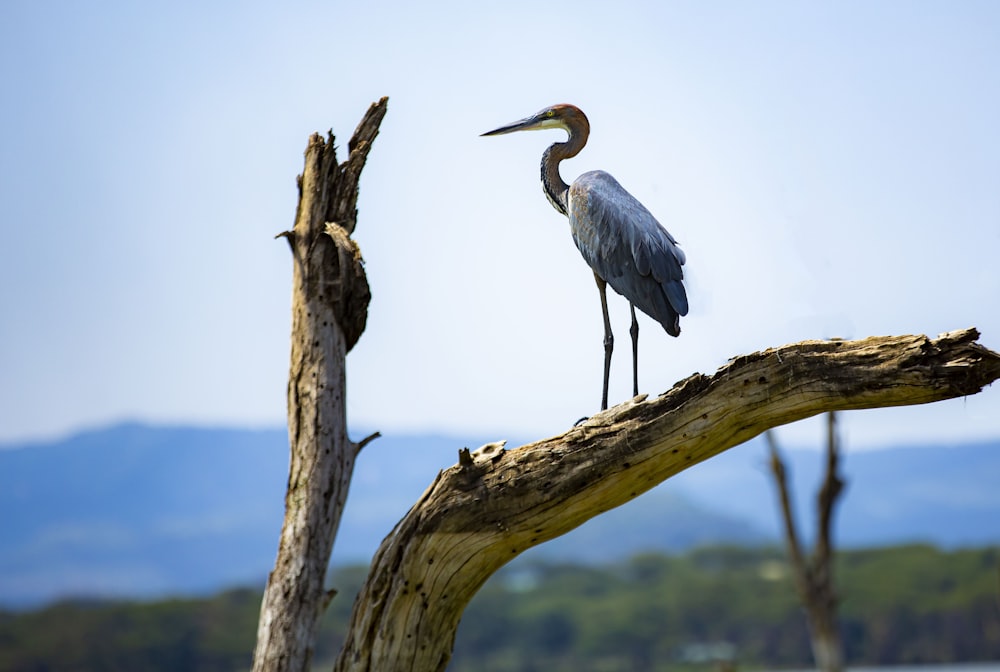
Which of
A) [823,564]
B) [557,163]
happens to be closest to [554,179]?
[557,163]

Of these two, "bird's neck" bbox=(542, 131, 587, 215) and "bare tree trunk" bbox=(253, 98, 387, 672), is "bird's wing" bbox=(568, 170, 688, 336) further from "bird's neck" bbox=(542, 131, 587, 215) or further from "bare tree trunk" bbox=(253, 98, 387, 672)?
"bare tree trunk" bbox=(253, 98, 387, 672)

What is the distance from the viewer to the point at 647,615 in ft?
256

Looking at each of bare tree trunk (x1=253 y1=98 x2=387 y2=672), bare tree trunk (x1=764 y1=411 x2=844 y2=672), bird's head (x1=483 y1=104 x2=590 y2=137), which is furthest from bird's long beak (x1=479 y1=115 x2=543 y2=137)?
bare tree trunk (x1=764 y1=411 x2=844 y2=672)

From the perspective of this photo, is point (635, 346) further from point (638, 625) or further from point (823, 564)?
point (638, 625)

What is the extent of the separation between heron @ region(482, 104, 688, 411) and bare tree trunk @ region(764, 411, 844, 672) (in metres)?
10.1

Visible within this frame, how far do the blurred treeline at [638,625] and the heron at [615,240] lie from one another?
57123 millimetres

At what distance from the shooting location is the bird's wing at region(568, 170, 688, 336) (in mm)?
7123

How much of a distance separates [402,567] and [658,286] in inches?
85.6

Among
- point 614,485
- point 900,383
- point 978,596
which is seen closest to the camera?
point 900,383

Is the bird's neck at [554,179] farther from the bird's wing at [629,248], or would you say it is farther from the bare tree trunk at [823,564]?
the bare tree trunk at [823,564]

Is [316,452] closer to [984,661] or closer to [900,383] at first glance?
[900,383]

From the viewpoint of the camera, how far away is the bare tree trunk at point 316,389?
8.33 metres

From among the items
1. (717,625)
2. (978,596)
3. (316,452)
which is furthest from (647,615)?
(316,452)

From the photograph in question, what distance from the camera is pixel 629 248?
725 centimetres
